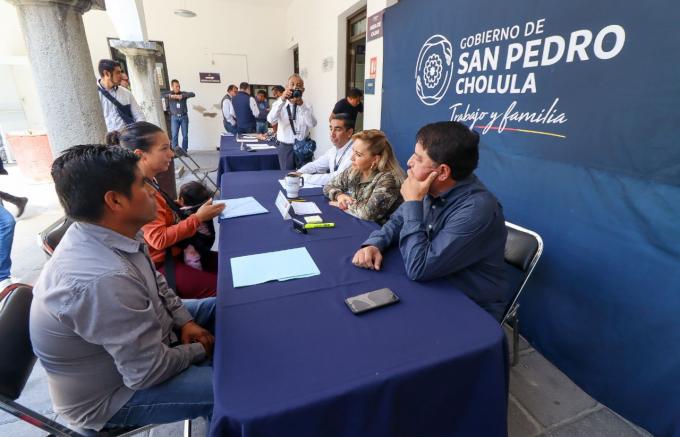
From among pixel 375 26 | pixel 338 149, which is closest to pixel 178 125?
pixel 375 26

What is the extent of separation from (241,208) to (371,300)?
1.10 m

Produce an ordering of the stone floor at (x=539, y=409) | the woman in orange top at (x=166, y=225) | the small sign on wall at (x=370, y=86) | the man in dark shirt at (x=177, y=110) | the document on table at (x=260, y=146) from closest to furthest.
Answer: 1. the stone floor at (x=539, y=409)
2. the woman in orange top at (x=166, y=225)
3. the small sign on wall at (x=370, y=86)
4. the document on table at (x=260, y=146)
5. the man in dark shirt at (x=177, y=110)

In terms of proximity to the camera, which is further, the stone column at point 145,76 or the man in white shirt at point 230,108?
the man in white shirt at point 230,108

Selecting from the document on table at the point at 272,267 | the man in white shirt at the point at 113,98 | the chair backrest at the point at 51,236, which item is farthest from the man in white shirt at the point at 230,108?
the document on table at the point at 272,267

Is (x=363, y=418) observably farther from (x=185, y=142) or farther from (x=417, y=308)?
(x=185, y=142)

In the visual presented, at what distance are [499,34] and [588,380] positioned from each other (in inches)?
80.0

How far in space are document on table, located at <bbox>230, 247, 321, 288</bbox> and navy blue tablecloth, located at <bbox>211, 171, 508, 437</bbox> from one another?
33 mm

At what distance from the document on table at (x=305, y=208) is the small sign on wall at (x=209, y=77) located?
772 centimetres

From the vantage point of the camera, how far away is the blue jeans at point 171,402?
0.92 meters

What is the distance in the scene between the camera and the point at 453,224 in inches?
43.9

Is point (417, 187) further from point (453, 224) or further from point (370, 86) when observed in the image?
point (370, 86)

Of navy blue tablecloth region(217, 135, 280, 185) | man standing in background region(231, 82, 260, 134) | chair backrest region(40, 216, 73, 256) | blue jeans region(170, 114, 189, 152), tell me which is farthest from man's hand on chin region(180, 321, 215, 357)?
blue jeans region(170, 114, 189, 152)

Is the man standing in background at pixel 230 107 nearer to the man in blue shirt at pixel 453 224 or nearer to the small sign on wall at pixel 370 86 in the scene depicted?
the small sign on wall at pixel 370 86

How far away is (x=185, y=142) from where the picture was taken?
307 inches
